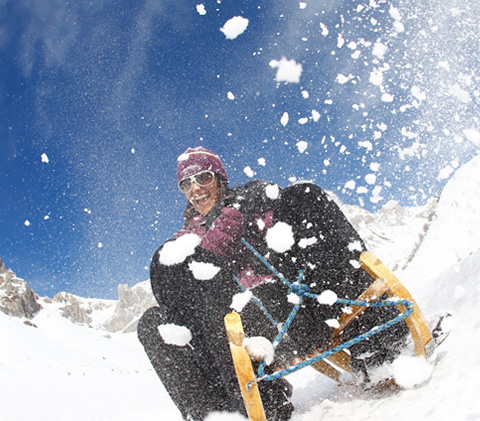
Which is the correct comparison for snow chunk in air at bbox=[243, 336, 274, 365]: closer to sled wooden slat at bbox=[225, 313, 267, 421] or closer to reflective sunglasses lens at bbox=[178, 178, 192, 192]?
sled wooden slat at bbox=[225, 313, 267, 421]

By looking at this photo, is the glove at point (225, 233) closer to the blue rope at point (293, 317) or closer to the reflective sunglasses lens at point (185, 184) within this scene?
the blue rope at point (293, 317)

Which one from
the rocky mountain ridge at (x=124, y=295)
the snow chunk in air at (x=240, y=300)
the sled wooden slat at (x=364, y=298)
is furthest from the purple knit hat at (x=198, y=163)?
the rocky mountain ridge at (x=124, y=295)

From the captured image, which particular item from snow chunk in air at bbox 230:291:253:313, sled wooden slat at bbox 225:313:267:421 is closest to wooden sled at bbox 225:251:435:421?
sled wooden slat at bbox 225:313:267:421

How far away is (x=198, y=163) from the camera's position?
289cm

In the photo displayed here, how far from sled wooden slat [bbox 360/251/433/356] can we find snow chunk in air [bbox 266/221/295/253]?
0.38 meters

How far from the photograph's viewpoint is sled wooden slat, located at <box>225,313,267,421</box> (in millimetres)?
1406

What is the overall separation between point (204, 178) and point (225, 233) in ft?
2.95

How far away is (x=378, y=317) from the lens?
5.71 ft

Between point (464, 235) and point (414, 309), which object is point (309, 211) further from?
point (464, 235)

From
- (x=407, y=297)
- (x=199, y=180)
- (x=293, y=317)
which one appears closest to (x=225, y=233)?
(x=293, y=317)

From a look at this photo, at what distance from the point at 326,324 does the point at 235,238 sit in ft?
2.31

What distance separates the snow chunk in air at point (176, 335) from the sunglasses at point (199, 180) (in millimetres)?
1295

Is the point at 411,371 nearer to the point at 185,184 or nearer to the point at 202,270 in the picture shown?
the point at 202,270

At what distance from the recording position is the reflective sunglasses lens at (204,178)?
2.82m
